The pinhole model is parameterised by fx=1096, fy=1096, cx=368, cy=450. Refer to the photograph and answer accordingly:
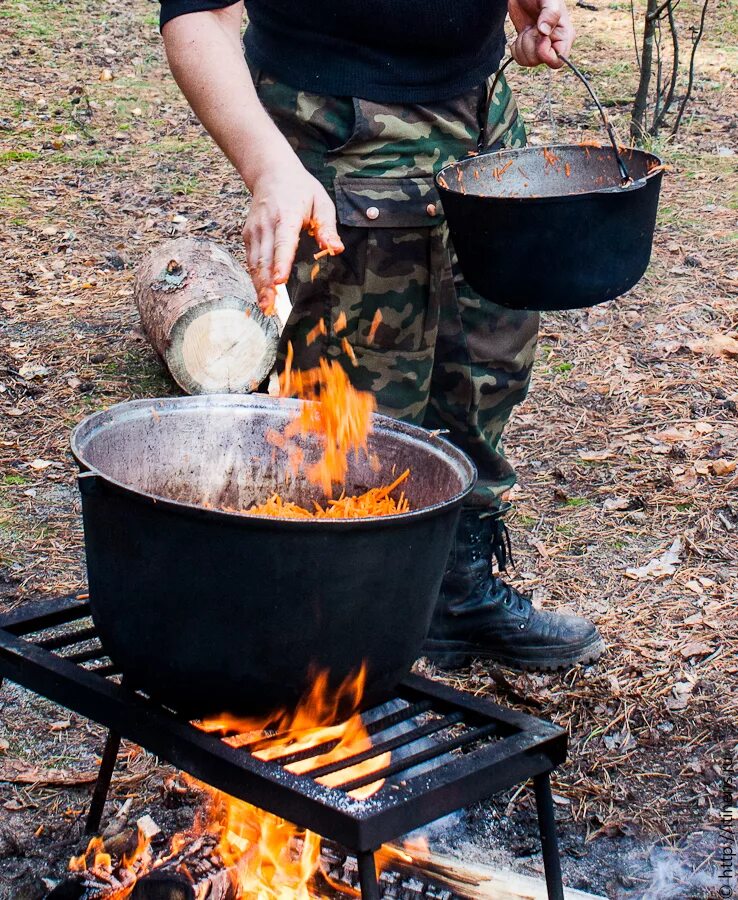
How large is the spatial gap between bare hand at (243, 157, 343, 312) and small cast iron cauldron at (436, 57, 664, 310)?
1.64ft

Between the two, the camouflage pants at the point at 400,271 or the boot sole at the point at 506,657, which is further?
the boot sole at the point at 506,657

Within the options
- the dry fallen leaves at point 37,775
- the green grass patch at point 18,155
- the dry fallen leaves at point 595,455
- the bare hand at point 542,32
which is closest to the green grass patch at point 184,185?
the green grass patch at point 18,155

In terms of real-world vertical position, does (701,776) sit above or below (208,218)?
below

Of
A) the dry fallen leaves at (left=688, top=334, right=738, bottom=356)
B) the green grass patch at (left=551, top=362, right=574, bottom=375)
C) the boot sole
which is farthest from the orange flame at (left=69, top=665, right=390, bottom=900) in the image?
the dry fallen leaves at (left=688, top=334, right=738, bottom=356)

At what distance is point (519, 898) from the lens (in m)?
2.34

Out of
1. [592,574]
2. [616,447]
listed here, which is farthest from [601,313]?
[592,574]

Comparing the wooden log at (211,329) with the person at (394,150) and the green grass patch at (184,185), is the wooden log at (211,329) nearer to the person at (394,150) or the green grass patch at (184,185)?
the person at (394,150)

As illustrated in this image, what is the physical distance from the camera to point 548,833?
6.95 feet

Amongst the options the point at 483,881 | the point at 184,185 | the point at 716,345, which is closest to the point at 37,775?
the point at 483,881

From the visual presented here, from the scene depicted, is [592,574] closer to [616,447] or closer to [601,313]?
[616,447]

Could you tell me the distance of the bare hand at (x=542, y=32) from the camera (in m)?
2.88

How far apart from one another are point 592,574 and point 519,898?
1585mm

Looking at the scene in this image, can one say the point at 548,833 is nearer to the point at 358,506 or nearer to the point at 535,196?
the point at 358,506

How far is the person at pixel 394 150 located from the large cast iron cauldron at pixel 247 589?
0.81 metres
